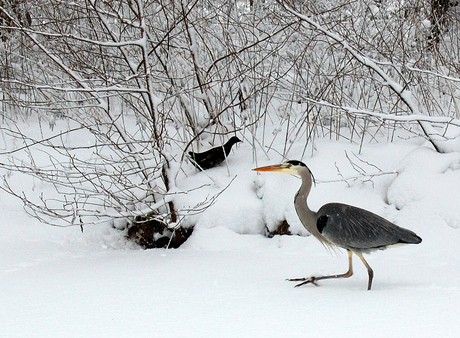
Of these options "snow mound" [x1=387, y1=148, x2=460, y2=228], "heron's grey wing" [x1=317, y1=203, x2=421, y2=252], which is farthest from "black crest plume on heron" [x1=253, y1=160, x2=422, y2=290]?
"snow mound" [x1=387, y1=148, x2=460, y2=228]

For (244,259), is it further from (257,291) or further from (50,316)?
(50,316)

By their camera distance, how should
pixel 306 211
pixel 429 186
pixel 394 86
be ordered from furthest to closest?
pixel 429 186, pixel 394 86, pixel 306 211

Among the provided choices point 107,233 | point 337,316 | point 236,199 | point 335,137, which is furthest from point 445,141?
point 107,233

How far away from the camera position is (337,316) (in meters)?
3.05

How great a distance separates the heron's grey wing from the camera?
3.77 meters

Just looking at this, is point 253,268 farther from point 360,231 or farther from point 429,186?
point 429,186

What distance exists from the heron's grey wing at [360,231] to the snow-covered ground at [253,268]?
1.08 ft

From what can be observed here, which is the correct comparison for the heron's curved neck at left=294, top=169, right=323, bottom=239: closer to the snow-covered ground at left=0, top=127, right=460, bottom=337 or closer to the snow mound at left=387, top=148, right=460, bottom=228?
the snow-covered ground at left=0, top=127, right=460, bottom=337

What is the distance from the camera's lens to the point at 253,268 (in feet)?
15.8

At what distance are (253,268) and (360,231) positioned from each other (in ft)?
4.29

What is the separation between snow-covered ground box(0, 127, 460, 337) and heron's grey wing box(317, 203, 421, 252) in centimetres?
33

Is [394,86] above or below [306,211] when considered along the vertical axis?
above

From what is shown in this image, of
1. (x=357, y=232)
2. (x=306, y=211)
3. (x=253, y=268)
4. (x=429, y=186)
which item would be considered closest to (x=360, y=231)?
(x=357, y=232)

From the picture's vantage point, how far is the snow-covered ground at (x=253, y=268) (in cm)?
301
